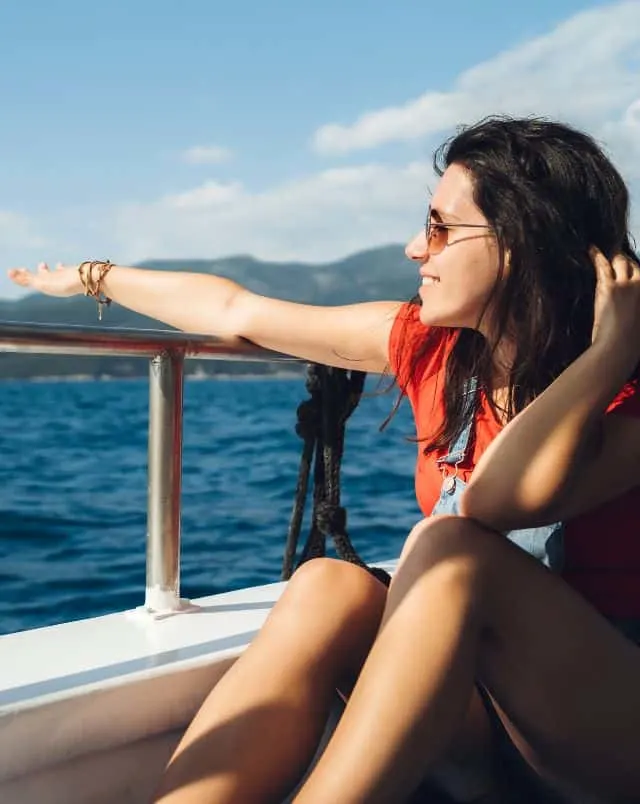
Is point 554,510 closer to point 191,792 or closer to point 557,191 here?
point 557,191

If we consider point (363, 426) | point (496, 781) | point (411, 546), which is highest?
point (411, 546)

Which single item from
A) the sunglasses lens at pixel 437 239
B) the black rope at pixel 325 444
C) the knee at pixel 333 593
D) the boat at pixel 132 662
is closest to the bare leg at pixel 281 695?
the knee at pixel 333 593

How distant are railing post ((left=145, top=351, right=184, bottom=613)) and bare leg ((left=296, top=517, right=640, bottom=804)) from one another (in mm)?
600

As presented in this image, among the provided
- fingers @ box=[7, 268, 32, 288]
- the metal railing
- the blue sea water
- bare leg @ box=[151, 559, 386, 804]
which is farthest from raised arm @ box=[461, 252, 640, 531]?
fingers @ box=[7, 268, 32, 288]

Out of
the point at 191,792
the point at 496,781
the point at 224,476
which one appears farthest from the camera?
the point at 224,476

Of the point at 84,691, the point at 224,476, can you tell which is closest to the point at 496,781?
the point at 84,691

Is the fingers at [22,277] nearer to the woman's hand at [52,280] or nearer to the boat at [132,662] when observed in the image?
the woman's hand at [52,280]

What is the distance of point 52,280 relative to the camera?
2076mm

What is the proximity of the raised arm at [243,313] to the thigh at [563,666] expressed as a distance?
61 centimetres

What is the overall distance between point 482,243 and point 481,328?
0.14 meters

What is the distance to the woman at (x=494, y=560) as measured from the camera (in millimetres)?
1325

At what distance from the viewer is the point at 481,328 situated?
1.68 metres

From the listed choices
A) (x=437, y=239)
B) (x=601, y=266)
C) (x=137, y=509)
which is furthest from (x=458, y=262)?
(x=137, y=509)

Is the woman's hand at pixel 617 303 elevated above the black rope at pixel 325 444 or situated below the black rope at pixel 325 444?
above
